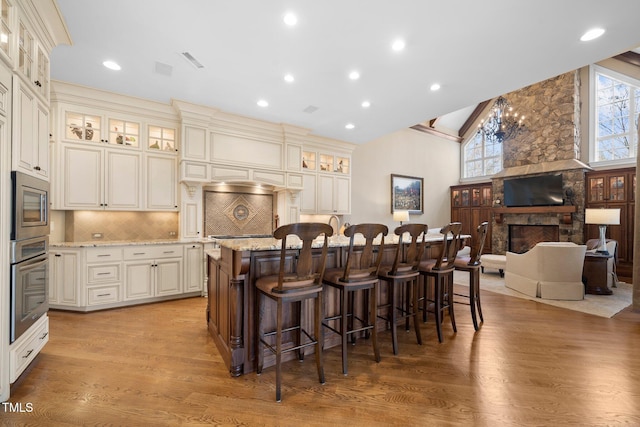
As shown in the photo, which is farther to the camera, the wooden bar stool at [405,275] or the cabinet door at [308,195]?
the cabinet door at [308,195]

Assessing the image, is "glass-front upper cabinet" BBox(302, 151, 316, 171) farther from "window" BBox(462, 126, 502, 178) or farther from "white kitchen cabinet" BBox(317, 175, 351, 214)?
"window" BBox(462, 126, 502, 178)

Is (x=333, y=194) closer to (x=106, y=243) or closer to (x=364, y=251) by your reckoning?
(x=364, y=251)

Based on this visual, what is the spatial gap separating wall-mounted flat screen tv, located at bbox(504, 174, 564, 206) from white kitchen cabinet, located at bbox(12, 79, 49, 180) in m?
8.90

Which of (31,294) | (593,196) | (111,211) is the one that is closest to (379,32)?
(31,294)

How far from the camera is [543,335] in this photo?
9.49 ft

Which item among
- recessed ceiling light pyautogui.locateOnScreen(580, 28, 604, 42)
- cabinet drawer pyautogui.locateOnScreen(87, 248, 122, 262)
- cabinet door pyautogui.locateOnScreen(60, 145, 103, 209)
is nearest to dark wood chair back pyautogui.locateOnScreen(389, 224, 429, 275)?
recessed ceiling light pyautogui.locateOnScreen(580, 28, 604, 42)

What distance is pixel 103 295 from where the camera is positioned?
3.62 meters

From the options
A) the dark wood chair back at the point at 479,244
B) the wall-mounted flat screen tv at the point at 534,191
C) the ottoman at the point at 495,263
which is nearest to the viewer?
the dark wood chair back at the point at 479,244

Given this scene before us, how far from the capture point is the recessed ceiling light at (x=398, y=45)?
8.99 ft

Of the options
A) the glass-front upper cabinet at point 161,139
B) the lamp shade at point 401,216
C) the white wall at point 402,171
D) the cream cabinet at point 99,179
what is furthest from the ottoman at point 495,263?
the cream cabinet at point 99,179

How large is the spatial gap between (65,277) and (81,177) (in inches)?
52.2

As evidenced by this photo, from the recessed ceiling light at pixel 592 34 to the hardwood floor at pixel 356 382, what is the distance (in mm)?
2944

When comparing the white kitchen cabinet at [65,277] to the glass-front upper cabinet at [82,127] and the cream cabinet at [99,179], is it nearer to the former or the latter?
the cream cabinet at [99,179]

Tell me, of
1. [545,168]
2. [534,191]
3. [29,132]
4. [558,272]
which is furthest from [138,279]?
[545,168]
